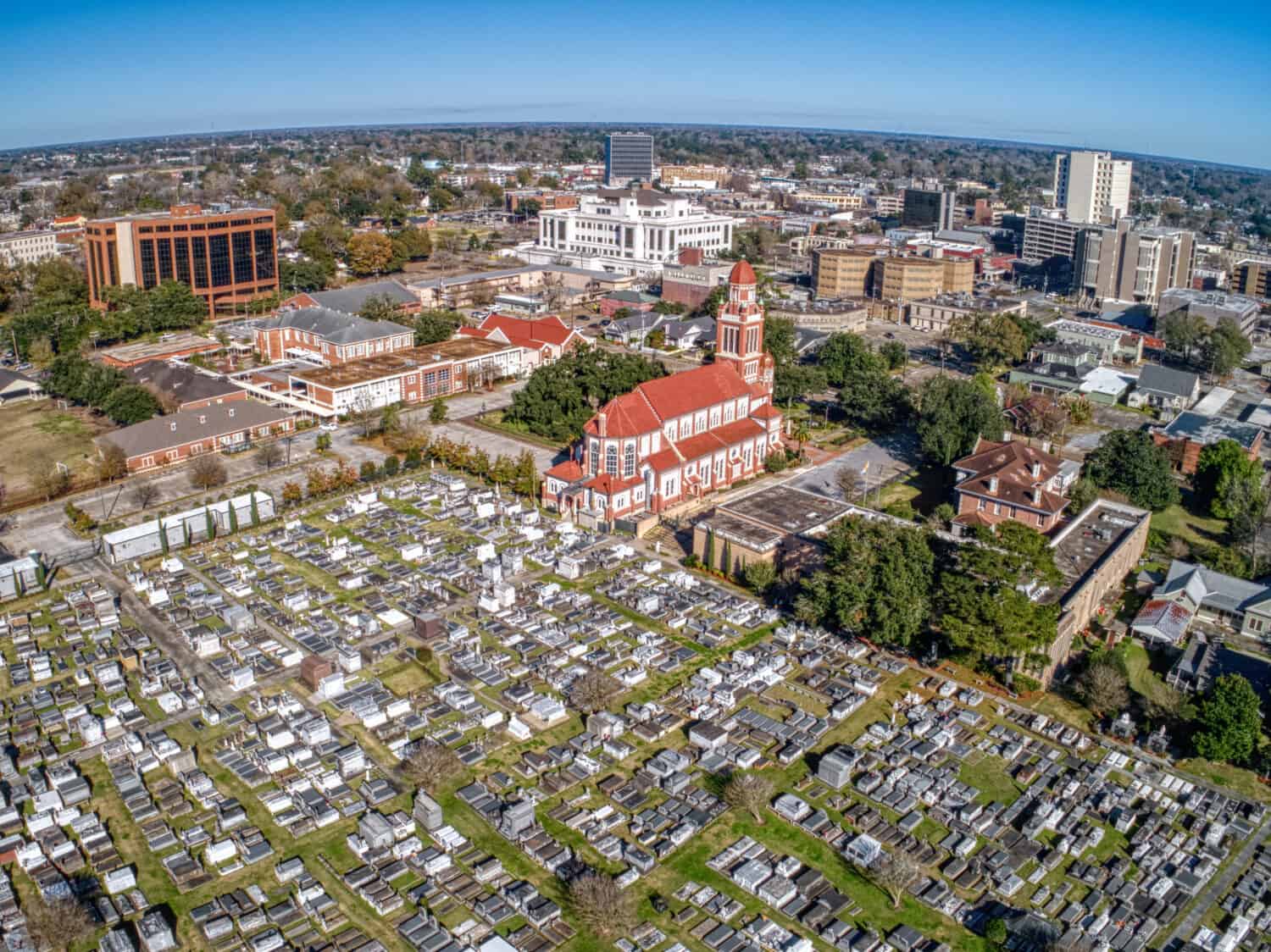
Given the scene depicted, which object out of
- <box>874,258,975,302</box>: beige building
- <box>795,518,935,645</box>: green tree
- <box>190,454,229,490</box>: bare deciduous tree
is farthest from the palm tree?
<box>874,258,975,302</box>: beige building

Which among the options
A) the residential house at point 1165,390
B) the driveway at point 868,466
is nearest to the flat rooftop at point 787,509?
the driveway at point 868,466

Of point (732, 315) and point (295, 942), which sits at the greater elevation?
point (732, 315)

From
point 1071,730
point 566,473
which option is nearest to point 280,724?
point 566,473

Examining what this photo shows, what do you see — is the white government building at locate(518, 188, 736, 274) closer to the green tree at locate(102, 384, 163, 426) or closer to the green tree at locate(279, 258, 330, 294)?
the green tree at locate(279, 258, 330, 294)

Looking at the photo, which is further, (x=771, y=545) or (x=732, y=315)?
(x=732, y=315)

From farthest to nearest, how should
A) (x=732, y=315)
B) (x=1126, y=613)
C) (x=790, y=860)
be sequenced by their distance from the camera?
(x=732, y=315) < (x=1126, y=613) < (x=790, y=860)

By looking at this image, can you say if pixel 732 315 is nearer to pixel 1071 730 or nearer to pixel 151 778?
pixel 1071 730

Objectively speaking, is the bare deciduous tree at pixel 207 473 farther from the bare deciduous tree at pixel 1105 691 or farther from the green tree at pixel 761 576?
the bare deciduous tree at pixel 1105 691
